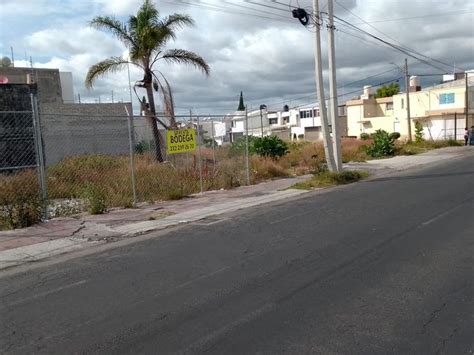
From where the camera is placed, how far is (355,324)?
13.5ft

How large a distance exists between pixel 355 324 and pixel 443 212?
5.91 meters

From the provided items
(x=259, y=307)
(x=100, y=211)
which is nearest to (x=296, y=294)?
(x=259, y=307)

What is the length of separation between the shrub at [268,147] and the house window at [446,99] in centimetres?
3006

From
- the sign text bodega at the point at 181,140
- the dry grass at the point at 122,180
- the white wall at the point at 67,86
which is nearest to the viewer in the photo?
the dry grass at the point at 122,180

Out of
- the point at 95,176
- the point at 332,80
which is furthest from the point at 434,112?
the point at 95,176

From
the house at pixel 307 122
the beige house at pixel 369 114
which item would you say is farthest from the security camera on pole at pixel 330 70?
the house at pixel 307 122

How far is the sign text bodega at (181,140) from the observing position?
13023mm

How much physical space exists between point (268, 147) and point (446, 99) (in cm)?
3103

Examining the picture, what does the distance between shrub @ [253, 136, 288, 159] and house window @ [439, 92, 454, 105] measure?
30056 mm

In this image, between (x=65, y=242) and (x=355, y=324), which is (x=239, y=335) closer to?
(x=355, y=324)

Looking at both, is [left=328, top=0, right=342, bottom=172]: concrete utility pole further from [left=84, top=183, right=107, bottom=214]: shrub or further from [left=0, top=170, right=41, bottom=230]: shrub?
[left=0, top=170, right=41, bottom=230]: shrub

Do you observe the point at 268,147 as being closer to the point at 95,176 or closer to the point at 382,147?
the point at 382,147

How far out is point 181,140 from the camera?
1326 centimetres

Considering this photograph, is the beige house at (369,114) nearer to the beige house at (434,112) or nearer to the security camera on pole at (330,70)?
the beige house at (434,112)
